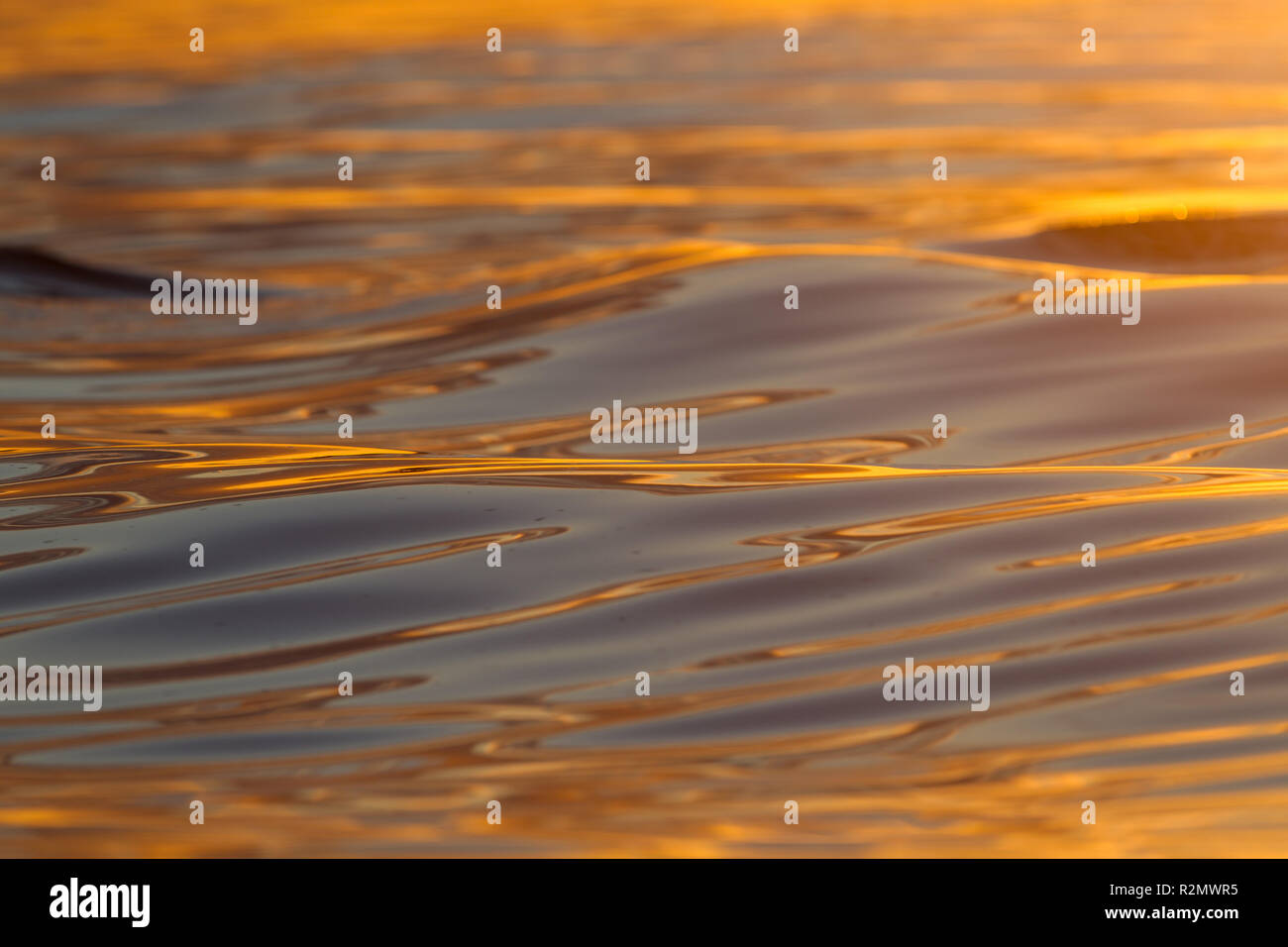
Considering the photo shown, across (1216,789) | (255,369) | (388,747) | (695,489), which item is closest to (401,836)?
(388,747)

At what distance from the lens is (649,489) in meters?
4.27

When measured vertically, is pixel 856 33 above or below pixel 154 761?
above

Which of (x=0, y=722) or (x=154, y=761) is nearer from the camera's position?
(x=154, y=761)

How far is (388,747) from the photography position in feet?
10.0

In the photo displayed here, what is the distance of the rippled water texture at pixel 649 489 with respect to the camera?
291cm

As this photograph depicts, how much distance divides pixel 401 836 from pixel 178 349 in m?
3.74

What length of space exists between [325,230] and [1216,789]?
18.3ft

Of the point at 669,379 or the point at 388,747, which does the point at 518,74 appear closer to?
the point at 669,379

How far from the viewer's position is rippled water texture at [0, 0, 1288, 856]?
291cm

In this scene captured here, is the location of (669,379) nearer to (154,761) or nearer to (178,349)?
(178,349)

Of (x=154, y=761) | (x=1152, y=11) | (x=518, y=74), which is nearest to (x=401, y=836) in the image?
(x=154, y=761)
